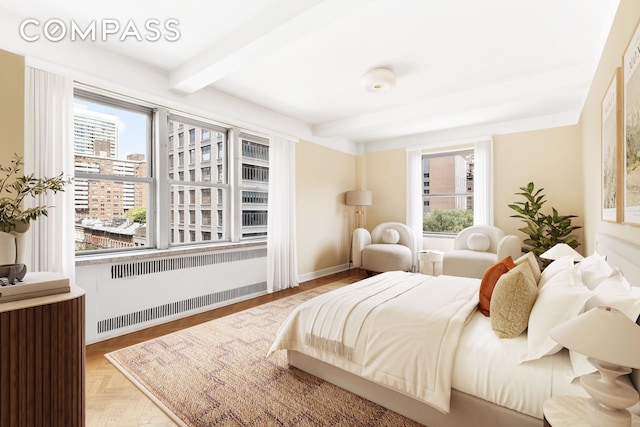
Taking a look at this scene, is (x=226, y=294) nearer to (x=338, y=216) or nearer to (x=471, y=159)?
(x=338, y=216)

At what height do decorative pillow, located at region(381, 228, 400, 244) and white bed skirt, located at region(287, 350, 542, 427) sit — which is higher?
decorative pillow, located at region(381, 228, 400, 244)

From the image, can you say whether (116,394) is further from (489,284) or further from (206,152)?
(206,152)

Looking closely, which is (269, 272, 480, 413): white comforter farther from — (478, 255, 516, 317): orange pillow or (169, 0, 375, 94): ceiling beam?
(169, 0, 375, 94): ceiling beam

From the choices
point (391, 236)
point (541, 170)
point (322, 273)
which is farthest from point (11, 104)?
point (541, 170)

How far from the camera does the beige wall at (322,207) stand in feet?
16.7

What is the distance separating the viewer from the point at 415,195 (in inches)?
224

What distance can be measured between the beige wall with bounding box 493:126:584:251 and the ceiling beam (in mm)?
4050

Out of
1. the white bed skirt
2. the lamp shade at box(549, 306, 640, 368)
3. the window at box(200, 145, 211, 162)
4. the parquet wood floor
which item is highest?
the window at box(200, 145, 211, 162)

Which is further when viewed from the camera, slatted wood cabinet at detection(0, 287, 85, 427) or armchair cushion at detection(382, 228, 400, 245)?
armchair cushion at detection(382, 228, 400, 245)

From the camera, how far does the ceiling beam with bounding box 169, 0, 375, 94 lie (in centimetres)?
203

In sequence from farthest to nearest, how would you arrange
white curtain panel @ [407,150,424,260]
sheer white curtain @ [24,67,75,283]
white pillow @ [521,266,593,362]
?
white curtain panel @ [407,150,424,260]
sheer white curtain @ [24,67,75,283]
white pillow @ [521,266,593,362]

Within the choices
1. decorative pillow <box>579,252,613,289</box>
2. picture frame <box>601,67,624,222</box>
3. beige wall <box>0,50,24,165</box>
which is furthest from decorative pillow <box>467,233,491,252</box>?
beige wall <box>0,50,24,165</box>

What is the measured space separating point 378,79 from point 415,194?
2982 mm

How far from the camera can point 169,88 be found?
10.8 feet
